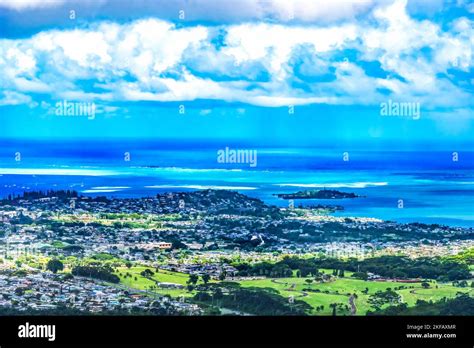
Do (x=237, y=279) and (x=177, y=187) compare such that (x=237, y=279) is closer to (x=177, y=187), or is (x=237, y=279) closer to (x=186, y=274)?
(x=186, y=274)

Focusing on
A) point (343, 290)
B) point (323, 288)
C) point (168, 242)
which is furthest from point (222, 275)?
point (343, 290)

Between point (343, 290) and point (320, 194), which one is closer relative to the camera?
point (343, 290)

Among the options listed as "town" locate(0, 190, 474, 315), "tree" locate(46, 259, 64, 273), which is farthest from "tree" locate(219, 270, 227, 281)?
"tree" locate(46, 259, 64, 273)

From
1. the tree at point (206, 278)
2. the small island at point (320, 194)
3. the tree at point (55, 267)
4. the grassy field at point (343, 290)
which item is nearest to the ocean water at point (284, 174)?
the small island at point (320, 194)

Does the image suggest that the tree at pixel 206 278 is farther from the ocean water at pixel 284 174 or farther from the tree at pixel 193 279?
the ocean water at pixel 284 174

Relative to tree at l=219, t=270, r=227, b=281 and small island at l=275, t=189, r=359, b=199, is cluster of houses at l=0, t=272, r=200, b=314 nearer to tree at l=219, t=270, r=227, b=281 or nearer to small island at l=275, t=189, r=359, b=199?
tree at l=219, t=270, r=227, b=281

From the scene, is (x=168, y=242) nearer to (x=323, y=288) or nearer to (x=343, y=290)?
(x=323, y=288)
